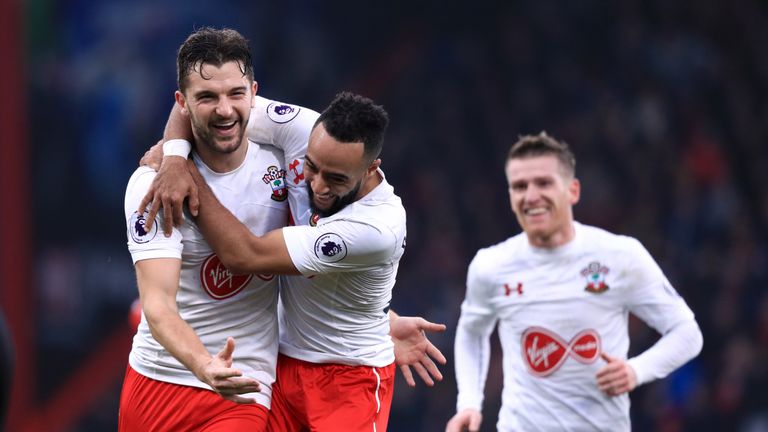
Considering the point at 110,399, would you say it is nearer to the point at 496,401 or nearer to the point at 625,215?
the point at 496,401

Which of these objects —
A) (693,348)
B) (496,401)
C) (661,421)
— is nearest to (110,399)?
(496,401)

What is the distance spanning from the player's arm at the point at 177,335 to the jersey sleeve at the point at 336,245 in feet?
1.25

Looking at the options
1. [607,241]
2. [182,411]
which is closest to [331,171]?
[182,411]

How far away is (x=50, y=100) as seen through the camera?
11.1 metres

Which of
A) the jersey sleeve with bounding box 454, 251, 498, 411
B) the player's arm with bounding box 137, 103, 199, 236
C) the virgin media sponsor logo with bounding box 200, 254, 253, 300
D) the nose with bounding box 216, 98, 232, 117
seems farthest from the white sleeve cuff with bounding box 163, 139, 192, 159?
the jersey sleeve with bounding box 454, 251, 498, 411

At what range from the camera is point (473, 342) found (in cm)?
524

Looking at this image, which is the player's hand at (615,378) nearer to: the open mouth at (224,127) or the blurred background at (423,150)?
the open mouth at (224,127)

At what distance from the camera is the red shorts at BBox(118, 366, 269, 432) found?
359cm

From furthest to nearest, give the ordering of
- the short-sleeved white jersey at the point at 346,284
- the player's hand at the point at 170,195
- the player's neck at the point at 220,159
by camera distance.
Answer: the player's neck at the point at 220,159 → the short-sleeved white jersey at the point at 346,284 → the player's hand at the point at 170,195

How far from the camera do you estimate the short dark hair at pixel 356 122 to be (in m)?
3.47

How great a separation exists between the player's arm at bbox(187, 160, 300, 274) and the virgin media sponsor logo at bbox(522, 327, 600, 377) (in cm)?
179

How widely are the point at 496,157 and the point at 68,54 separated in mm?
4503

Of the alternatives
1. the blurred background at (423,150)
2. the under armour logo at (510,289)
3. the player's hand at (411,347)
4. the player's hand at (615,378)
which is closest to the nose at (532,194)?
the under armour logo at (510,289)

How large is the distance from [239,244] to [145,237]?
29 centimetres
